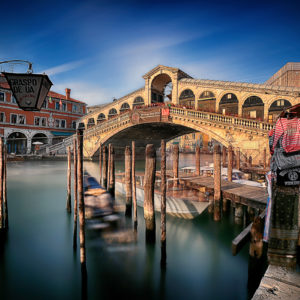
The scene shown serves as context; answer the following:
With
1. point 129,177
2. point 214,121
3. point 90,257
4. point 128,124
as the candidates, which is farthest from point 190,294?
point 128,124

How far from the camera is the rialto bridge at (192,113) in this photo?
1362cm

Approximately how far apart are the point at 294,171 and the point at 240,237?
1268 mm

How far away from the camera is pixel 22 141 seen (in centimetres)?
2570

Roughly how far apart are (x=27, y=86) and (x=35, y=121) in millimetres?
25670

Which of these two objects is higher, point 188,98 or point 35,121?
point 188,98

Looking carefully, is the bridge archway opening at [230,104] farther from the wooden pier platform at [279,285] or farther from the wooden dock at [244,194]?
the wooden pier platform at [279,285]

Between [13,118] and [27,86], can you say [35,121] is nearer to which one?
[13,118]

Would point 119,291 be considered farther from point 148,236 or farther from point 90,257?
point 148,236

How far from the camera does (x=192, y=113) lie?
16.0m

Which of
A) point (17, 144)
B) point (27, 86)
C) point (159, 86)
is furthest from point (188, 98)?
point (27, 86)

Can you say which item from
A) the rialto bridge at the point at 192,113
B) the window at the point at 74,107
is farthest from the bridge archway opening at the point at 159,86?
the window at the point at 74,107

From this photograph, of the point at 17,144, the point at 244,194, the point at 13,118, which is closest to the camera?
the point at 244,194

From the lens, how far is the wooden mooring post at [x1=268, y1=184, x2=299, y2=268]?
2.68 metres

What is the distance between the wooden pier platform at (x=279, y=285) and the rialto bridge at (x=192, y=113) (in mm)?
11647
